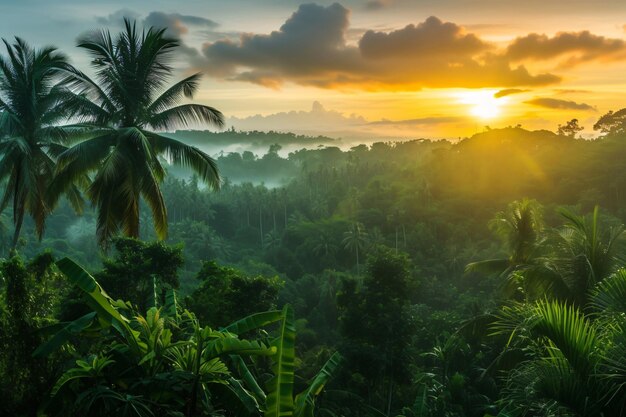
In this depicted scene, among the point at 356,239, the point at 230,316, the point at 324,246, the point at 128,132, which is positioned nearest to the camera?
the point at 128,132

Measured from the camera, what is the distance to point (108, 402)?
6.70 m

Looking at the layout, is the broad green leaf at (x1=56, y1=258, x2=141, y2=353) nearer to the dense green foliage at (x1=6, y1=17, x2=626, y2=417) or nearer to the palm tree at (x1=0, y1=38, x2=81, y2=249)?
the dense green foliage at (x1=6, y1=17, x2=626, y2=417)

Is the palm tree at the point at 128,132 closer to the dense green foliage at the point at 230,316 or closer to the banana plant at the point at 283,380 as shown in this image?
the dense green foliage at the point at 230,316

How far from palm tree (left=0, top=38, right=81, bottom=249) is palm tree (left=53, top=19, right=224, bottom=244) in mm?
2211

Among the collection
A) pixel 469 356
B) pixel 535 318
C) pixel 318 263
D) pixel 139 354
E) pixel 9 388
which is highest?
pixel 535 318

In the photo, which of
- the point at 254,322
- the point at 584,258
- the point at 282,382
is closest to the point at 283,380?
the point at 282,382

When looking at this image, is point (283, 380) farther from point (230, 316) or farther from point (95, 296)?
point (230, 316)

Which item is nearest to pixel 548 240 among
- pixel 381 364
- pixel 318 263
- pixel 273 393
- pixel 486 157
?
pixel 273 393

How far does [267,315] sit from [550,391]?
3.98 m

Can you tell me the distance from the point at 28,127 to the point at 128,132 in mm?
5662

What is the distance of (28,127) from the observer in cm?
1756

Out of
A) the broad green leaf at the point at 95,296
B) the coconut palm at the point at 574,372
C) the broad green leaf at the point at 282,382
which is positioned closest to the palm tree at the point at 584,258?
the coconut palm at the point at 574,372

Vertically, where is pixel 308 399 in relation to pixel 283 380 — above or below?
below

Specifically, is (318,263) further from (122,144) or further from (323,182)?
(122,144)
